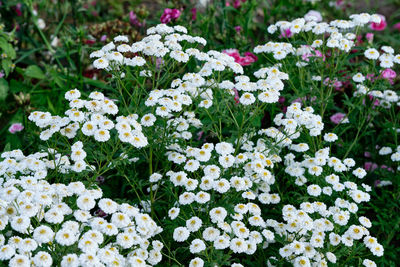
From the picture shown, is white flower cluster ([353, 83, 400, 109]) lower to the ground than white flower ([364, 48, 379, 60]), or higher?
lower

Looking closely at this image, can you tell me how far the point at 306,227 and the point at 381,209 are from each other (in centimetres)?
79

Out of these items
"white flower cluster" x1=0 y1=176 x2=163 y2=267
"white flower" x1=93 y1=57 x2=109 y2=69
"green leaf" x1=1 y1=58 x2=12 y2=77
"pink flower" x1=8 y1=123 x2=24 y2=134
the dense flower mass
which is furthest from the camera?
"green leaf" x1=1 y1=58 x2=12 y2=77

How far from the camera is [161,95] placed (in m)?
2.30

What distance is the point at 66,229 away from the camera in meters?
1.80

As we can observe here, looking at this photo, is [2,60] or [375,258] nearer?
[375,258]

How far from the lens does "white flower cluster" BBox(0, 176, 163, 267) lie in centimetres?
173

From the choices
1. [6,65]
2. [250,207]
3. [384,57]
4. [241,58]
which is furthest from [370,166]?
[6,65]

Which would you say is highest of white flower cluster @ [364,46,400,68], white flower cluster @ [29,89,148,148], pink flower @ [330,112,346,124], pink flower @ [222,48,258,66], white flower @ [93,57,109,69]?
white flower @ [93,57,109,69]

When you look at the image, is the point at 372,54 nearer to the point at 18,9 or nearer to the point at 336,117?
the point at 336,117

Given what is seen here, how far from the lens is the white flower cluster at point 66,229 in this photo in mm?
1728

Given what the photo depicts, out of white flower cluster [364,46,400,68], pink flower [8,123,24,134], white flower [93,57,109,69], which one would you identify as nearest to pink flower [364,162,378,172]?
white flower cluster [364,46,400,68]

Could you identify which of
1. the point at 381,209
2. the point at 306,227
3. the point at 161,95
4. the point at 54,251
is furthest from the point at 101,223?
the point at 381,209

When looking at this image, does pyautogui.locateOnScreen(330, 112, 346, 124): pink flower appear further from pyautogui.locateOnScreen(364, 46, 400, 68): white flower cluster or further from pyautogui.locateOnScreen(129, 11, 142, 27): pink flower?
pyautogui.locateOnScreen(129, 11, 142, 27): pink flower

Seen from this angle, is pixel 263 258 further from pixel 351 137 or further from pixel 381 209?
pixel 351 137
